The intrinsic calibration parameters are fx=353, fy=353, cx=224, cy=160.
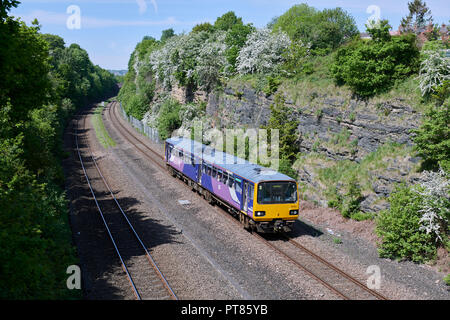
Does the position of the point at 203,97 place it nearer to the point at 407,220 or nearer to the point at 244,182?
the point at 244,182

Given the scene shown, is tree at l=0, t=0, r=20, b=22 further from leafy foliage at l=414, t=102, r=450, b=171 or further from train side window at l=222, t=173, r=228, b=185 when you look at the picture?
leafy foliage at l=414, t=102, r=450, b=171

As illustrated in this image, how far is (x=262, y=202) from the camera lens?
16.9 meters

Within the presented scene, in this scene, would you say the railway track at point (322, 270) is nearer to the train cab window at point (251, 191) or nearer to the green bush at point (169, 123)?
the train cab window at point (251, 191)

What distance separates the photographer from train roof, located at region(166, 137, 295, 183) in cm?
1741

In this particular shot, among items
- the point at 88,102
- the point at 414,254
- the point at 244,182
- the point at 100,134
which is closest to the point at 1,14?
the point at 244,182

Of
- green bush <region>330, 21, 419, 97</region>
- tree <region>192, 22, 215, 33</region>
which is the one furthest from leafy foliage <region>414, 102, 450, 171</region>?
tree <region>192, 22, 215, 33</region>

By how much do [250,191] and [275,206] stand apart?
1398mm

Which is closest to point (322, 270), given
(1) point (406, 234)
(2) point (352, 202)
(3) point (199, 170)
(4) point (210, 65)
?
(1) point (406, 234)

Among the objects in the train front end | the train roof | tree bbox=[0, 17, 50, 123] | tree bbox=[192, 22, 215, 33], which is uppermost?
tree bbox=[192, 22, 215, 33]

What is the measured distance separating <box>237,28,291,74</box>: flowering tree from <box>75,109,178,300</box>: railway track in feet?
58.0

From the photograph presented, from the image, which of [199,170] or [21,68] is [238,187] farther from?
[21,68]

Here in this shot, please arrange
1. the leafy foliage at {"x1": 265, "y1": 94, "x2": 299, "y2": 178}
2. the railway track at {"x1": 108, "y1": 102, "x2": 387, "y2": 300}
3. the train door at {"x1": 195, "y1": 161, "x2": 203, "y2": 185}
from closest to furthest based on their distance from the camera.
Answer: the railway track at {"x1": 108, "y1": 102, "x2": 387, "y2": 300}, the train door at {"x1": 195, "y1": 161, "x2": 203, "y2": 185}, the leafy foliage at {"x1": 265, "y1": 94, "x2": 299, "y2": 178}

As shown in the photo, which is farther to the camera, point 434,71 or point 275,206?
point 434,71

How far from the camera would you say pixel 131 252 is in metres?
15.9
